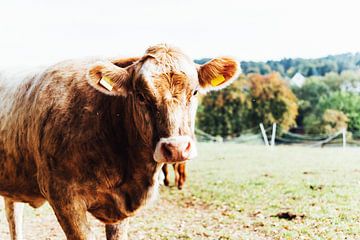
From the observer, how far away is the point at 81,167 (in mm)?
3428

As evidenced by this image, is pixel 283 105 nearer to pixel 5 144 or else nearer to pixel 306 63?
pixel 306 63

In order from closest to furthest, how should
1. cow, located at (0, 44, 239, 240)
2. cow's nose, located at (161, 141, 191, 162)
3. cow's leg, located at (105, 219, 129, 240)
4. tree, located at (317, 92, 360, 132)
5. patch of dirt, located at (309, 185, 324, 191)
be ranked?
cow's nose, located at (161, 141, 191, 162) < cow, located at (0, 44, 239, 240) < cow's leg, located at (105, 219, 129, 240) < patch of dirt, located at (309, 185, 324, 191) < tree, located at (317, 92, 360, 132)

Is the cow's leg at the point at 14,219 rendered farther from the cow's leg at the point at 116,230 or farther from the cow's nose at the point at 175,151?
the cow's nose at the point at 175,151

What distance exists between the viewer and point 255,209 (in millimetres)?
8117

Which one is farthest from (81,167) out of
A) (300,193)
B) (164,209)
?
(300,193)

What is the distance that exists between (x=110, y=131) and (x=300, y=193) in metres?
6.27

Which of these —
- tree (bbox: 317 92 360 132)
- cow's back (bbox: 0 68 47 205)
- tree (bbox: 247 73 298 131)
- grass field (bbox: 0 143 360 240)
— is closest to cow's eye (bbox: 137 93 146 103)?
cow's back (bbox: 0 68 47 205)

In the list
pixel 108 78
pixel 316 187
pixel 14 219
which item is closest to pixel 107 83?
pixel 108 78

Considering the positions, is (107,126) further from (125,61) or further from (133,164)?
(125,61)

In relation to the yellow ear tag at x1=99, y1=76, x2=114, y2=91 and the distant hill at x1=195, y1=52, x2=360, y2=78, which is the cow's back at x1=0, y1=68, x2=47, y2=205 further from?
the distant hill at x1=195, y1=52, x2=360, y2=78

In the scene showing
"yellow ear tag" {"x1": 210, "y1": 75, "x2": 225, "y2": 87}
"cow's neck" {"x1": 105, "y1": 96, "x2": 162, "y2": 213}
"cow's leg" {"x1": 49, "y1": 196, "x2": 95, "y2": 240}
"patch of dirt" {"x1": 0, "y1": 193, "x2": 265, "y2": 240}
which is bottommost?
"patch of dirt" {"x1": 0, "y1": 193, "x2": 265, "y2": 240}

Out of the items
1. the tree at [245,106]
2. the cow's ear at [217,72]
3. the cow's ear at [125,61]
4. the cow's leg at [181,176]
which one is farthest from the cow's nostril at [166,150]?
the tree at [245,106]

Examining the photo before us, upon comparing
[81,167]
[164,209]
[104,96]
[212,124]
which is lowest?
[212,124]

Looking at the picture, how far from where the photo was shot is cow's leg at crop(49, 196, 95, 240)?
339 cm
